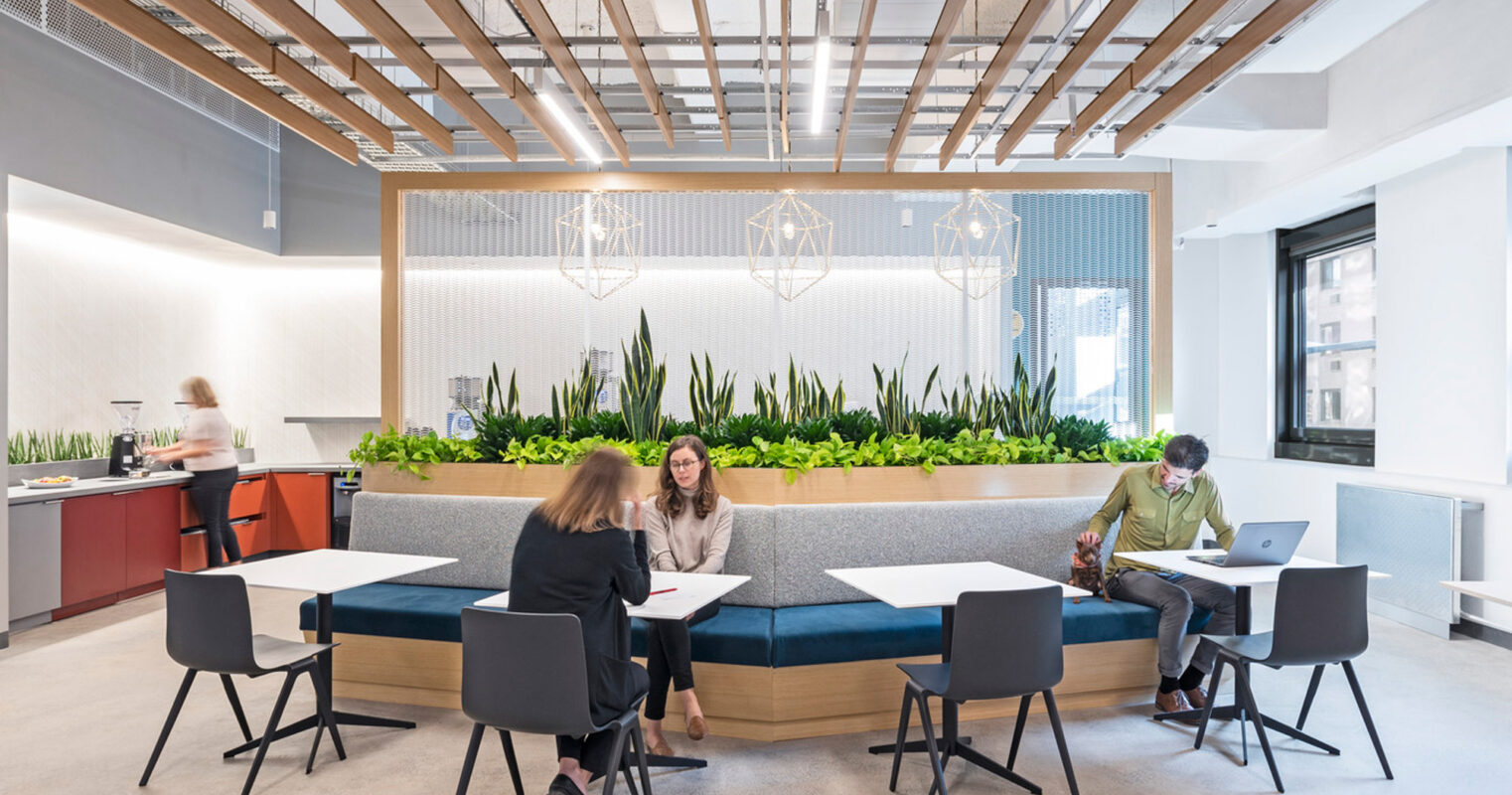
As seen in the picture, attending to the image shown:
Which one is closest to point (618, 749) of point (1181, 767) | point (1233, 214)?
point (1181, 767)

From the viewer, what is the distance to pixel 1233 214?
254 inches

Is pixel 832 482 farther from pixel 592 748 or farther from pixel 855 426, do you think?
pixel 592 748

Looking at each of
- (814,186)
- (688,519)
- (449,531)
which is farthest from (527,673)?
(814,186)

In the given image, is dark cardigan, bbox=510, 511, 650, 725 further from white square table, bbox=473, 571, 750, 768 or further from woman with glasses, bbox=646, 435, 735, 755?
woman with glasses, bbox=646, 435, 735, 755

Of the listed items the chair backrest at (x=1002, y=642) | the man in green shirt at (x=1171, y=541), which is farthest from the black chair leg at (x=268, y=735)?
the man in green shirt at (x=1171, y=541)

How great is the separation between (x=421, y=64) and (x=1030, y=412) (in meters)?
3.31

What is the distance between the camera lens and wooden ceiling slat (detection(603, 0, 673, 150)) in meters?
3.42

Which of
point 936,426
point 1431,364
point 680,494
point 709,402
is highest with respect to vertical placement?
point 1431,364

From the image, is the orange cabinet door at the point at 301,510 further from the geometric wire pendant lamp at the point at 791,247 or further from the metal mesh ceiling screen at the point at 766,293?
the geometric wire pendant lamp at the point at 791,247

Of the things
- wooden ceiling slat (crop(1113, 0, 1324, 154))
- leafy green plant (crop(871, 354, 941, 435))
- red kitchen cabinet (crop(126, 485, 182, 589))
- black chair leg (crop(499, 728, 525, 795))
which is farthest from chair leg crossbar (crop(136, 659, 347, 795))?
wooden ceiling slat (crop(1113, 0, 1324, 154))

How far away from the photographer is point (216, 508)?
6.21 meters

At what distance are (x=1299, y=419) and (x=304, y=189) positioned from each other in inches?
319

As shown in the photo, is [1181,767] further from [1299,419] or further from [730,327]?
[1299,419]

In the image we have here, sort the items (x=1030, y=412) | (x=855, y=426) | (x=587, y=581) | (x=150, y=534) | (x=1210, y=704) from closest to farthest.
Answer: (x=587, y=581)
(x=1210, y=704)
(x=855, y=426)
(x=1030, y=412)
(x=150, y=534)
